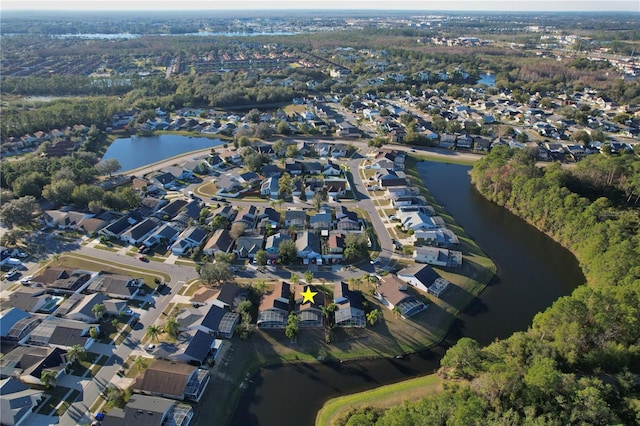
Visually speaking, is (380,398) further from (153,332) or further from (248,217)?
(248,217)

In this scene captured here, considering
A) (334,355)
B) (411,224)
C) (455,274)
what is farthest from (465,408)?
(411,224)

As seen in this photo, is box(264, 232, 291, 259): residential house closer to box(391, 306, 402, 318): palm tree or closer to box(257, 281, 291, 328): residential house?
box(257, 281, 291, 328): residential house

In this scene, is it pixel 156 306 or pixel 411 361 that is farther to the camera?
pixel 156 306

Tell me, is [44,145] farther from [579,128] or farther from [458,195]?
[579,128]

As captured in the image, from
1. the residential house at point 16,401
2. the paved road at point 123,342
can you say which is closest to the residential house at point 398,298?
the paved road at point 123,342

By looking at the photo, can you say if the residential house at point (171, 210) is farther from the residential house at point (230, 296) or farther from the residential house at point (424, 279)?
the residential house at point (424, 279)

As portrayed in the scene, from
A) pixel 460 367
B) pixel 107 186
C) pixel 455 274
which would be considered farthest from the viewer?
pixel 107 186

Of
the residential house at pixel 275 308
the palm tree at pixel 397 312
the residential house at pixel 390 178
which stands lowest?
the palm tree at pixel 397 312
